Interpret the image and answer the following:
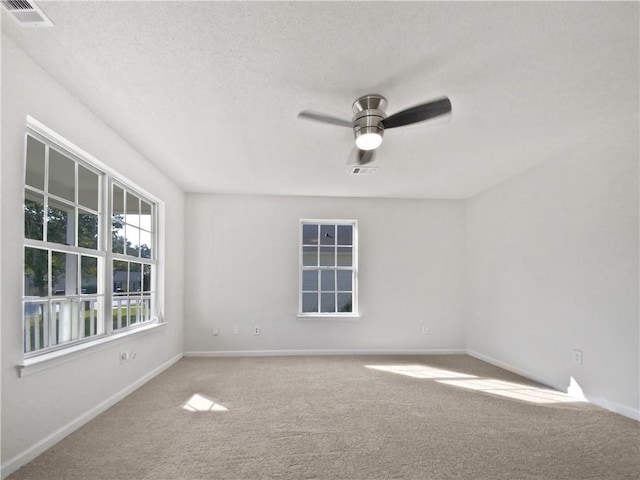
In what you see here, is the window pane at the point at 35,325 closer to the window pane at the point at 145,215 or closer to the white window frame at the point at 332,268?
the window pane at the point at 145,215

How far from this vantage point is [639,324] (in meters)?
2.92

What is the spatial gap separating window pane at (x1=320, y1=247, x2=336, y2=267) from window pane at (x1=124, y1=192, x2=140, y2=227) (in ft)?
8.97

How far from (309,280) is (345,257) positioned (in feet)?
2.23

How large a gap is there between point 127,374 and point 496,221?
477 centimetres

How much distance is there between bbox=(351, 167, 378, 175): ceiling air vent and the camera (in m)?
4.23

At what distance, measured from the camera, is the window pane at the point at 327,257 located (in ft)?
19.0

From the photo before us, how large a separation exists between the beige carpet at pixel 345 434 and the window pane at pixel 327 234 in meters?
2.28

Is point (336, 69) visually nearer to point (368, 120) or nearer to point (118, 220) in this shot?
point (368, 120)

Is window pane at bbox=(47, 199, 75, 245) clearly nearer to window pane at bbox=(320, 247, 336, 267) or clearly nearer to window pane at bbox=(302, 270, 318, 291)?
window pane at bbox=(302, 270, 318, 291)

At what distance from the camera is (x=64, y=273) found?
8.89ft

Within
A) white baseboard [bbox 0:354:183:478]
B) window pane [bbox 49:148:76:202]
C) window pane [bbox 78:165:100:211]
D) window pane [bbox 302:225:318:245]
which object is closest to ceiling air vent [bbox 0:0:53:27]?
window pane [bbox 49:148:76:202]

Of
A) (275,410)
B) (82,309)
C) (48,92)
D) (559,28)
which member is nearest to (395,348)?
(275,410)

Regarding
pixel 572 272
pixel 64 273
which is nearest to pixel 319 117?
pixel 64 273

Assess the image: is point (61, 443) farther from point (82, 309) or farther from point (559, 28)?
point (559, 28)
